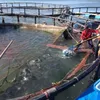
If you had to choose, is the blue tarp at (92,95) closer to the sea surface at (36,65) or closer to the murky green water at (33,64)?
the sea surface at (36,65)

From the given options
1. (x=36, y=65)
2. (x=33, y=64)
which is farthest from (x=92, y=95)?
(x=33, y=64)

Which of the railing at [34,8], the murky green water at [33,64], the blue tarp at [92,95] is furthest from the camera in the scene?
the railing at [34,8]

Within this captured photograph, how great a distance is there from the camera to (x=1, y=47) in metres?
18.1

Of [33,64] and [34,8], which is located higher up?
[34,8]

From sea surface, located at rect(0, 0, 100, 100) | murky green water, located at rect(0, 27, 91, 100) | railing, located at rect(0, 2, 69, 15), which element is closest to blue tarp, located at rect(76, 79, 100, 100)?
sea surface, located at rect(0, 0, 100, 100)

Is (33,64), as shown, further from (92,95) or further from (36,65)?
(92,95)

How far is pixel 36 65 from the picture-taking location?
13.5 m

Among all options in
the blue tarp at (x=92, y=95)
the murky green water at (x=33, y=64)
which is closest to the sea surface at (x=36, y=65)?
the murky green water at (x=33, y=64)

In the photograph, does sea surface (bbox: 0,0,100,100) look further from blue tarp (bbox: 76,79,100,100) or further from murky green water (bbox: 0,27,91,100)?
blue tarp (bbox: 76,79,100,100)

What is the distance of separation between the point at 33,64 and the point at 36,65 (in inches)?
10.5

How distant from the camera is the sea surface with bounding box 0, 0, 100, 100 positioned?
10.3 m

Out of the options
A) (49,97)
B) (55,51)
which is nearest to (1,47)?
(55,51)

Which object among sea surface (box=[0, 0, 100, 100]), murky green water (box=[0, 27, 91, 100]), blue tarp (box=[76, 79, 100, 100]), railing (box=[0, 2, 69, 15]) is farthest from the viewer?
railing (box=[0, 2, 69, 15])

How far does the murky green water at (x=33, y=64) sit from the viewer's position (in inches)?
425
